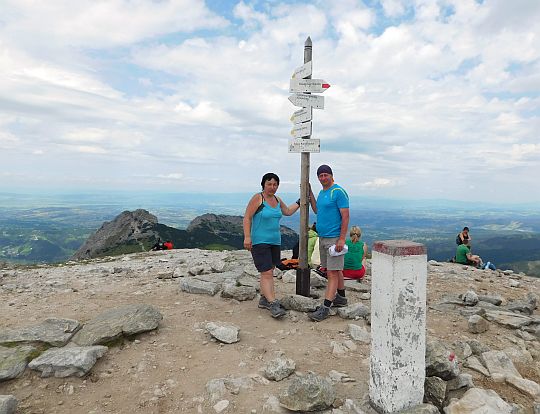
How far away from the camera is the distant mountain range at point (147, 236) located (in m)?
32.8

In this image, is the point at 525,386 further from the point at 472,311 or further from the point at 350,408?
the point at 472,311

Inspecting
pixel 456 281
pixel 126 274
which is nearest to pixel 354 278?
pixel 456 281

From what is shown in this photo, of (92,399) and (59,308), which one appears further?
(59,308)

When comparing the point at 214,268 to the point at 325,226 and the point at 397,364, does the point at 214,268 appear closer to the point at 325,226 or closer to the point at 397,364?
the point at 325,226

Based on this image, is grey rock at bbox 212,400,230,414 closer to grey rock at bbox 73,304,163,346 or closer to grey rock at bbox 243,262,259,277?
grey rock at bbox 73,304,163,346

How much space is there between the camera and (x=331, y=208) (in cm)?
673

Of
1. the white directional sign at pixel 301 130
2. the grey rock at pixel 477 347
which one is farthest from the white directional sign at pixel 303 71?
the grey rock at pixel 477 347

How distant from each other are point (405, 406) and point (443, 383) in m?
0.69

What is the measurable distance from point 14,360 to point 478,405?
5543 mm

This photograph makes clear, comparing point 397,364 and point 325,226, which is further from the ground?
point 325,226

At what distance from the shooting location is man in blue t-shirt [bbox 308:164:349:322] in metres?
6.61

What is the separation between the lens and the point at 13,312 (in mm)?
6988

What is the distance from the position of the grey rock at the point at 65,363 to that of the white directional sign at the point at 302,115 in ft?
18.0

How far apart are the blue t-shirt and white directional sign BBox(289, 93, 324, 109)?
6.04ft
